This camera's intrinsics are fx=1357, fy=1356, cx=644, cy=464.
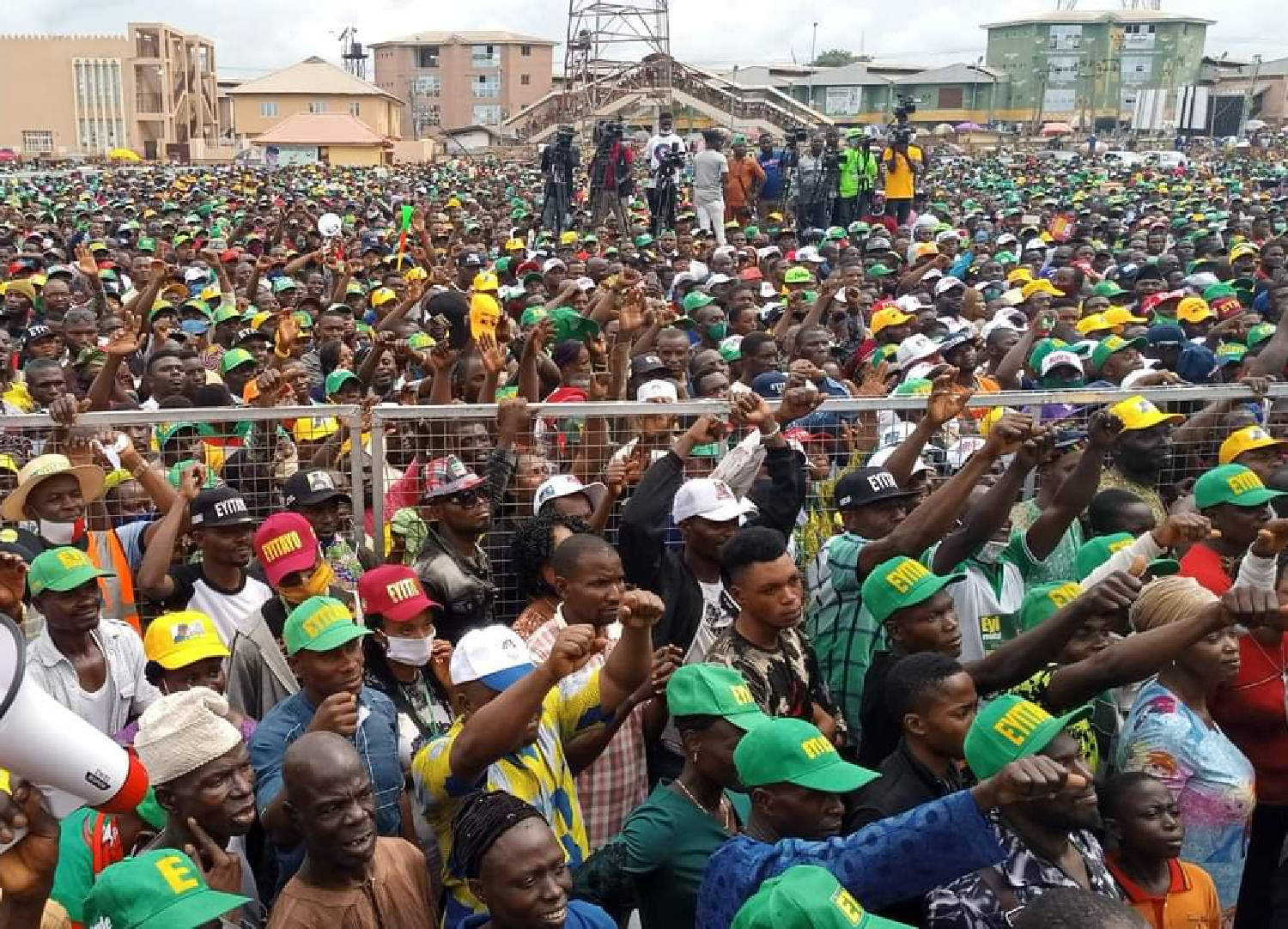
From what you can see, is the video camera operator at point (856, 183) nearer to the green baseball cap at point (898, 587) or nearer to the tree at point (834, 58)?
the green baseball cap at point (898, 587)

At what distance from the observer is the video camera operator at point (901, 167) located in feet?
70.8

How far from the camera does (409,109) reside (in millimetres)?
96750

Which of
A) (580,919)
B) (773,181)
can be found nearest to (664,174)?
(773,181)

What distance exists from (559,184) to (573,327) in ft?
51.1

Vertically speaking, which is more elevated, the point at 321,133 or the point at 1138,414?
the point at 321,133

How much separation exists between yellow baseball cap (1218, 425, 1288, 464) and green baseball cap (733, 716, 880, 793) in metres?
3.54

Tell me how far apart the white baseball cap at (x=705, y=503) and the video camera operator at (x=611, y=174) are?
60.2 feet

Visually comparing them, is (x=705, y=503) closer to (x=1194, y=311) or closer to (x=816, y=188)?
(x=1194, y=311)

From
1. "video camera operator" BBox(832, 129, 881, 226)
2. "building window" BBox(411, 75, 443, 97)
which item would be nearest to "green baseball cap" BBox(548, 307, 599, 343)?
"video camera operator" BBox(832, 129, 881, 226)

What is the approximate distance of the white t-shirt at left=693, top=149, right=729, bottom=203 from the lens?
20500 millimetres

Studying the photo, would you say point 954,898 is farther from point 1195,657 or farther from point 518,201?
point 518,201

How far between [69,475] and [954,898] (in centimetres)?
367

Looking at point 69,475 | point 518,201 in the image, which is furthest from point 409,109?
point 69,475

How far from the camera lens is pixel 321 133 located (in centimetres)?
6369
